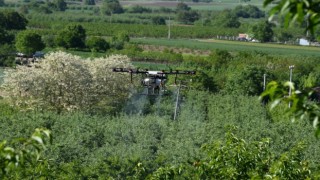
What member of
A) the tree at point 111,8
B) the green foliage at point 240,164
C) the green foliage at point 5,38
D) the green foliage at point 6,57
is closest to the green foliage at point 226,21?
the tree at point 111,8

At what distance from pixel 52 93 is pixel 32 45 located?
21941 millimetres

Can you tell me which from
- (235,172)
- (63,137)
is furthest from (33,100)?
(235,172)

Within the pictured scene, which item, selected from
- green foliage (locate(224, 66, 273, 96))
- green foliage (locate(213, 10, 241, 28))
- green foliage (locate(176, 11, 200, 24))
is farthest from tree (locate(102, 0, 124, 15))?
green foliage (locate(224, 66, 273, 96))

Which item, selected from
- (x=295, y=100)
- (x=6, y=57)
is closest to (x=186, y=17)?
(x=6, y=57)

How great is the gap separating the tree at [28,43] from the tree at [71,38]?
540 centimetres

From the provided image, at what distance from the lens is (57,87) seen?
3216 centimetres

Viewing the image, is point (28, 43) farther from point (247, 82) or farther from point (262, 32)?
point (262, 32)

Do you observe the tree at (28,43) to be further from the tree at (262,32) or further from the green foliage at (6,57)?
the tree at (262,32)

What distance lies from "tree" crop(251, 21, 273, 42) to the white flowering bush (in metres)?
49.4

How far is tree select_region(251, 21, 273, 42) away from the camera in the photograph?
81.1 metres

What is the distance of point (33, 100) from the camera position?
1243 inches

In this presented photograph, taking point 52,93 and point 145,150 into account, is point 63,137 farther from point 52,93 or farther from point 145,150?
point 52,93

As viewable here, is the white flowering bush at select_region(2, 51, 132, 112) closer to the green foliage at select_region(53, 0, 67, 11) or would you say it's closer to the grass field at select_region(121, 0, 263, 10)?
the green foliage at select_region(53, 0, 67, 11)

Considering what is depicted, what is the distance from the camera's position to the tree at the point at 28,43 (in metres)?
52.6
